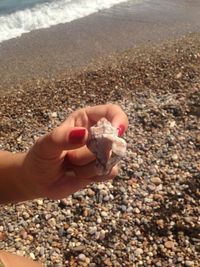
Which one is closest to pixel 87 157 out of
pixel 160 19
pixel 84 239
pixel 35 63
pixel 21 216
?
pixel 84 239

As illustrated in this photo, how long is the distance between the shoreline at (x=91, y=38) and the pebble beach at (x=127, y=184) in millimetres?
1450

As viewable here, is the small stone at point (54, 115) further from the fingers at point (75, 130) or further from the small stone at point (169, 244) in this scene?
the fingers at point (75, 130)

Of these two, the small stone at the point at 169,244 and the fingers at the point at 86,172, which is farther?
the small stone at the point at 169,244

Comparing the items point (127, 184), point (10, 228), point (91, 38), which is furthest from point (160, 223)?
point (91, 38)

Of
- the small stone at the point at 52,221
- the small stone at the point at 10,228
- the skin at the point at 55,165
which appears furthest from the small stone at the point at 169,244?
the skin at the point at 55,165

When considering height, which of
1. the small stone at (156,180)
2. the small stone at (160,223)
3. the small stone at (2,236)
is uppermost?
the small stone at (156,180)

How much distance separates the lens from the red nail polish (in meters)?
2.45

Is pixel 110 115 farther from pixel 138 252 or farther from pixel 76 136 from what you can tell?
pixel 138 252

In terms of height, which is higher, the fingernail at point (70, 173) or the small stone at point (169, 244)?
the fingernail at point (70, 173)

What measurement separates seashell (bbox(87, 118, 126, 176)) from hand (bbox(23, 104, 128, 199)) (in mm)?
56

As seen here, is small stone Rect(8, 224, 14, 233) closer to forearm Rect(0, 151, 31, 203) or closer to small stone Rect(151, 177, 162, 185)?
small stone Rect(151, 177, 162, 185)

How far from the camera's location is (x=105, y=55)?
35.5 ft

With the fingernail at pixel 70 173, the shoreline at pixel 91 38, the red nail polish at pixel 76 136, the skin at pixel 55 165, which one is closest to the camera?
the red nail polish at pixel 76 136

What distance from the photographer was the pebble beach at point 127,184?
16.1 ft
